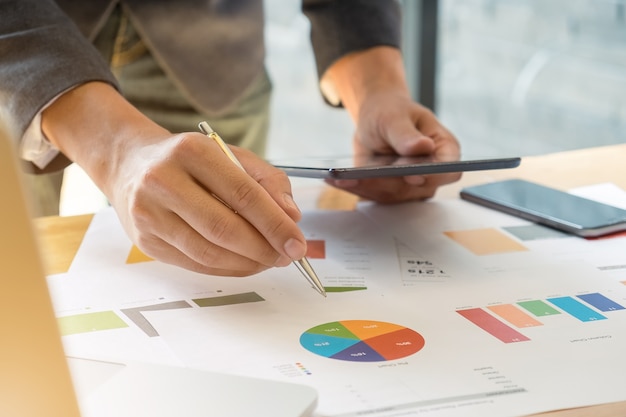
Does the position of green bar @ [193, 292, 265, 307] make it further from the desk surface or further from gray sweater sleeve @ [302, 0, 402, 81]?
gray sweater sleeve @ [302, 0, 402, 81]

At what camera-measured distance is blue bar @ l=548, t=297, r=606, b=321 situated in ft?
2.03

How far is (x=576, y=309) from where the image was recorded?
635 mm

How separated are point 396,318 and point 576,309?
0.15 meters

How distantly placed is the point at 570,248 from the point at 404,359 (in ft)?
1.06

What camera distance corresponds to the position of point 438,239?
0.84 m

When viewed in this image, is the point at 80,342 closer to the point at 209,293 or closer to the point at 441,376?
the point at 209,293

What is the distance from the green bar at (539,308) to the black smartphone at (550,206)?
0.70 ft

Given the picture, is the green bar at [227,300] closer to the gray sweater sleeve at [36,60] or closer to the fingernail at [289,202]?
the fingernail at [289,202]

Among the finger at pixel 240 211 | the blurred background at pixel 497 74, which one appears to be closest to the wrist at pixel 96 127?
the finger at pixel 240 211

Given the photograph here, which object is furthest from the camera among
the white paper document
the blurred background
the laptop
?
the blurred background

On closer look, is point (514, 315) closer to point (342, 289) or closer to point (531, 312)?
point (531, 312)

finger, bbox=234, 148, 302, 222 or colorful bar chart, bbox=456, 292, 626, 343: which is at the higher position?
finger, bbox=234, 148, 302, 222

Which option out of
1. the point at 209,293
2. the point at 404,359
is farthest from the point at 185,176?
the point at 404,359

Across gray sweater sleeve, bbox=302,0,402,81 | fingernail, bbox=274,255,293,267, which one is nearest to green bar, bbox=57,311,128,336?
fingernail, bbox=274,255,293,267
